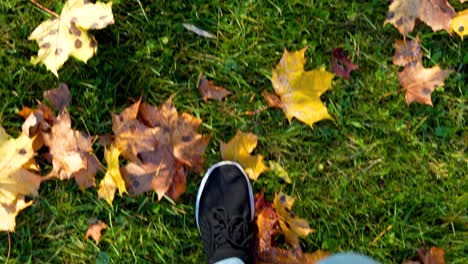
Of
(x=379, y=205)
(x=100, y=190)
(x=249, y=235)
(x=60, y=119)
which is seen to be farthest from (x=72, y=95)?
(x=379, y=205)

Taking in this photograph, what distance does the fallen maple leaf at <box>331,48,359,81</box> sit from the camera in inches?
97.6

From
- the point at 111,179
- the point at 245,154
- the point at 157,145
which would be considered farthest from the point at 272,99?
the point at 111,179

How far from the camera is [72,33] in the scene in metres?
2.28

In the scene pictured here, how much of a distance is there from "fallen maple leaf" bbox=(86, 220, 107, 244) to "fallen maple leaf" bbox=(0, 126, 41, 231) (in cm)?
26

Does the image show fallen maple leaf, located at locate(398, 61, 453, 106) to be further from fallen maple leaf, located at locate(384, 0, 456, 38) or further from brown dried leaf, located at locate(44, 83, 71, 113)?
brown dried leaf, located at locate(44, 83, 71, 113)

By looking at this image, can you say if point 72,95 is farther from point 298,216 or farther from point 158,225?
point 298,216

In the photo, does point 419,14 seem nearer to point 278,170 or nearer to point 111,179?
point 278,170

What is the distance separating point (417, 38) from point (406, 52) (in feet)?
0.23

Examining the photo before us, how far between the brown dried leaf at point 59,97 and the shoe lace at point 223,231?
2.42 ft

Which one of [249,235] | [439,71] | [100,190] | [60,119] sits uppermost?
[439,71]

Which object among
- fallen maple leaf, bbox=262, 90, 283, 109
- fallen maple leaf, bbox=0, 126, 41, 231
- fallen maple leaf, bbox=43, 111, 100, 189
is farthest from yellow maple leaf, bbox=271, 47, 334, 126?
Result: fallen maple leaf, bbox=0, 126, 41, 231

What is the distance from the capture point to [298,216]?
245 cm

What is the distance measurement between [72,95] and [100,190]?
0.40 m

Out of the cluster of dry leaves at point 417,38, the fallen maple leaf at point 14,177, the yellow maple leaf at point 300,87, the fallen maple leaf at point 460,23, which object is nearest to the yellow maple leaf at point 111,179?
the fallen maple leaf at point 14,177
